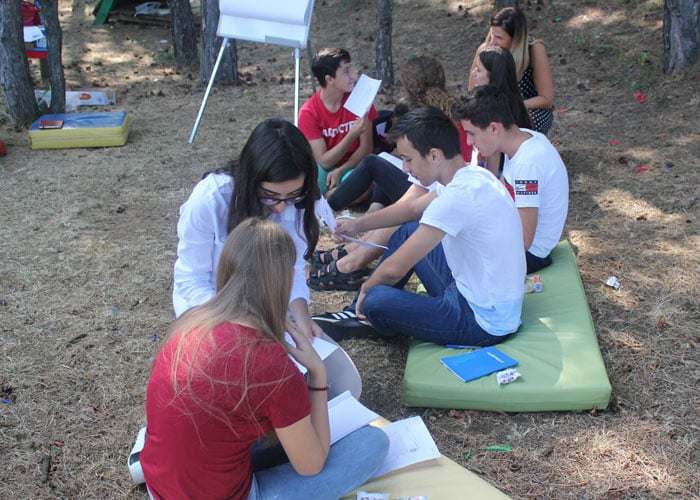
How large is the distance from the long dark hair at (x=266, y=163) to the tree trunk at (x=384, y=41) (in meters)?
4.90

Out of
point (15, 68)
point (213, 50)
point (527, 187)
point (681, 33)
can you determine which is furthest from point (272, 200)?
point (213, 50)

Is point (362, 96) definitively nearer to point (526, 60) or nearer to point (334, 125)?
point (334, 125)

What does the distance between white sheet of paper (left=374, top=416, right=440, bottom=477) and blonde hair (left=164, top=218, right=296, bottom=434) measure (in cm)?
81

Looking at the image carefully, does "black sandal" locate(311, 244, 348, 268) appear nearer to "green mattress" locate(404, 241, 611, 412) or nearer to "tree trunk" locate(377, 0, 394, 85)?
"green mattress" locate(404, 241, 611, 412)

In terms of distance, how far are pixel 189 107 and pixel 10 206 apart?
2.79 meters

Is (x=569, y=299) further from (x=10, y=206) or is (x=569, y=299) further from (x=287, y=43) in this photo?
(x=10, y=206)

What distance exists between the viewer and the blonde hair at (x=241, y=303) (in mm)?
1685

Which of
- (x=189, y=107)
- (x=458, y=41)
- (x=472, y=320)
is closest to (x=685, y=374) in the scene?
(x=472, y=320)

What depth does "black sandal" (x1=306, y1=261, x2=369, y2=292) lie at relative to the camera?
3.99 meters

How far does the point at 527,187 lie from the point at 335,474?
73.5 inches

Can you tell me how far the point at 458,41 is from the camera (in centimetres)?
871

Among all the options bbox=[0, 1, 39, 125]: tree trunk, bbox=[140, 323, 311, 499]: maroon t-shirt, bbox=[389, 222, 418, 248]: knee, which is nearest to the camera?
bbox=[140, 323, 311, 499]: maroon t-shirt

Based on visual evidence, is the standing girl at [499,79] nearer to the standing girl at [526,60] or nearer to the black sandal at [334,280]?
the standing girl at [526,60]

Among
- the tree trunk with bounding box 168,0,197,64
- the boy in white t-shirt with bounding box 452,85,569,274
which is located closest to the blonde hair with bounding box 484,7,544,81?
the boy in white t-shirt with bounding box 452,85,569,274
